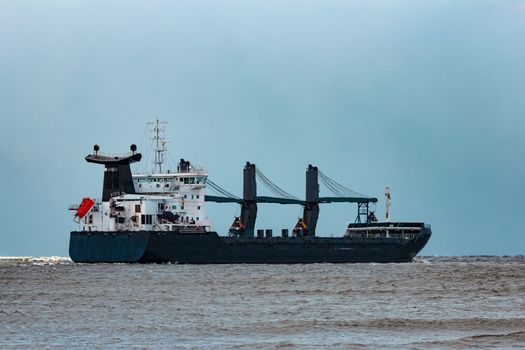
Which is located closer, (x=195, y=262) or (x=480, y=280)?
(x=480, y=280)

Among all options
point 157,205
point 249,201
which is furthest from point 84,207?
point 249,201

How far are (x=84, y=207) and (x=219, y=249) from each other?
8770mm

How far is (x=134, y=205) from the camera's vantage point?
2827 inches

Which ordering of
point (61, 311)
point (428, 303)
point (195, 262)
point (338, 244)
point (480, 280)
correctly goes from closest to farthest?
point (61, 311) → point (428, 303) → point (480, 280) → point (195, 262) → point (338, 244)

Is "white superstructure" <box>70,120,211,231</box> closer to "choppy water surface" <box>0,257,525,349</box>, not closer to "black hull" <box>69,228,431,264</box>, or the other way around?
"black hull" <box>69,228,431,264</box>

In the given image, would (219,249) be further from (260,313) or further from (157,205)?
(260,313)

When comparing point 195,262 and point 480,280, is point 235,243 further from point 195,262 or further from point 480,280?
point 480,280

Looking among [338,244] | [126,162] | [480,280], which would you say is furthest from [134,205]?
[480,280]

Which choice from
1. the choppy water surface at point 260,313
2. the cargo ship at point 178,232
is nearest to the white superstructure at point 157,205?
the cargo ship at point 178,232

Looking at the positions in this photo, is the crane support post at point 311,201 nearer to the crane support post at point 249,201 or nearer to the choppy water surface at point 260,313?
the crane support post at point 249,201

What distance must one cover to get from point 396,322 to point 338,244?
2084 inches

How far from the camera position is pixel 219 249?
72.8 meters

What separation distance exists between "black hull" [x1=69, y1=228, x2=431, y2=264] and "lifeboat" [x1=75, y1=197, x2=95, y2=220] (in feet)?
6.07

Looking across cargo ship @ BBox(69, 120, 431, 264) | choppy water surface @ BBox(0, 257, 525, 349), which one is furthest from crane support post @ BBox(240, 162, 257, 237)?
choppy water surface @ BBox(0, 257, 525, 349)
